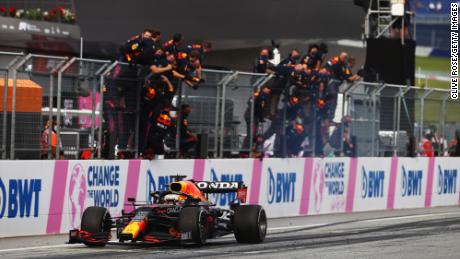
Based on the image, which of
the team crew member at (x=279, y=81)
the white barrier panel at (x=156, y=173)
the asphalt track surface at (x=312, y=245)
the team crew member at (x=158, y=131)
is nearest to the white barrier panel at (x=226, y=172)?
the white barrier panel at (x=156, y=173)

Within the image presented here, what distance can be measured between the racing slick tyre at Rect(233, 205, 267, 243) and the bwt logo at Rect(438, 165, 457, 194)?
11.3 meters

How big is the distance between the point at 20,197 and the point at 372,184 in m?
9.21

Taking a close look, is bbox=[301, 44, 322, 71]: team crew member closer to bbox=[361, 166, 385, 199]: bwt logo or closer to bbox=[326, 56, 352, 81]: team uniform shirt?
bbox=[326, 56, 352, 81]: team uniform shirt

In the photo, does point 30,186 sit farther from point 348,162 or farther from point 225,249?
point 348,162

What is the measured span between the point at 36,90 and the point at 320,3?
19.8m

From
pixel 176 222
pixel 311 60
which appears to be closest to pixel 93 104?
pixel 176 222

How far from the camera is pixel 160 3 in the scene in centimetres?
3228

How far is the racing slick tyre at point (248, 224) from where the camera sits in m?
14.3

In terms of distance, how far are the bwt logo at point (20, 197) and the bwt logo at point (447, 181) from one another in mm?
11621

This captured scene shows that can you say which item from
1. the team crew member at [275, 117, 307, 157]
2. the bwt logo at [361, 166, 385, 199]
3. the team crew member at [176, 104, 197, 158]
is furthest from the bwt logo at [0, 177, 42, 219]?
the bwt logo at [361, 166, 385, 199]

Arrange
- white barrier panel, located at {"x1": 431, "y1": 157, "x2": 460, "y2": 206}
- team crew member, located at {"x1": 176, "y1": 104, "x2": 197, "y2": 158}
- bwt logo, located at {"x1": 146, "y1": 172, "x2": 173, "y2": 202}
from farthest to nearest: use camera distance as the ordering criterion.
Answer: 1. white barrier panel, located at {"x1": 431, "y1": 157, "x2": 460, "y2": 206}
2. team crew member, located at {"x1": 176, "y1": 104, "x2": 197, "y2": 158}
3. bwt logo, located at {"x1": 146, "y1": 172, "x2": 173, "y2": 202}

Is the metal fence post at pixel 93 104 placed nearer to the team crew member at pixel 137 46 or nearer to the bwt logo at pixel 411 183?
the team crew member at pixel 137 46

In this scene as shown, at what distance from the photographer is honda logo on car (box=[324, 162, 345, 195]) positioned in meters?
21.7

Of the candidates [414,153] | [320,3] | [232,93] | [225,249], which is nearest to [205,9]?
[320,3]
